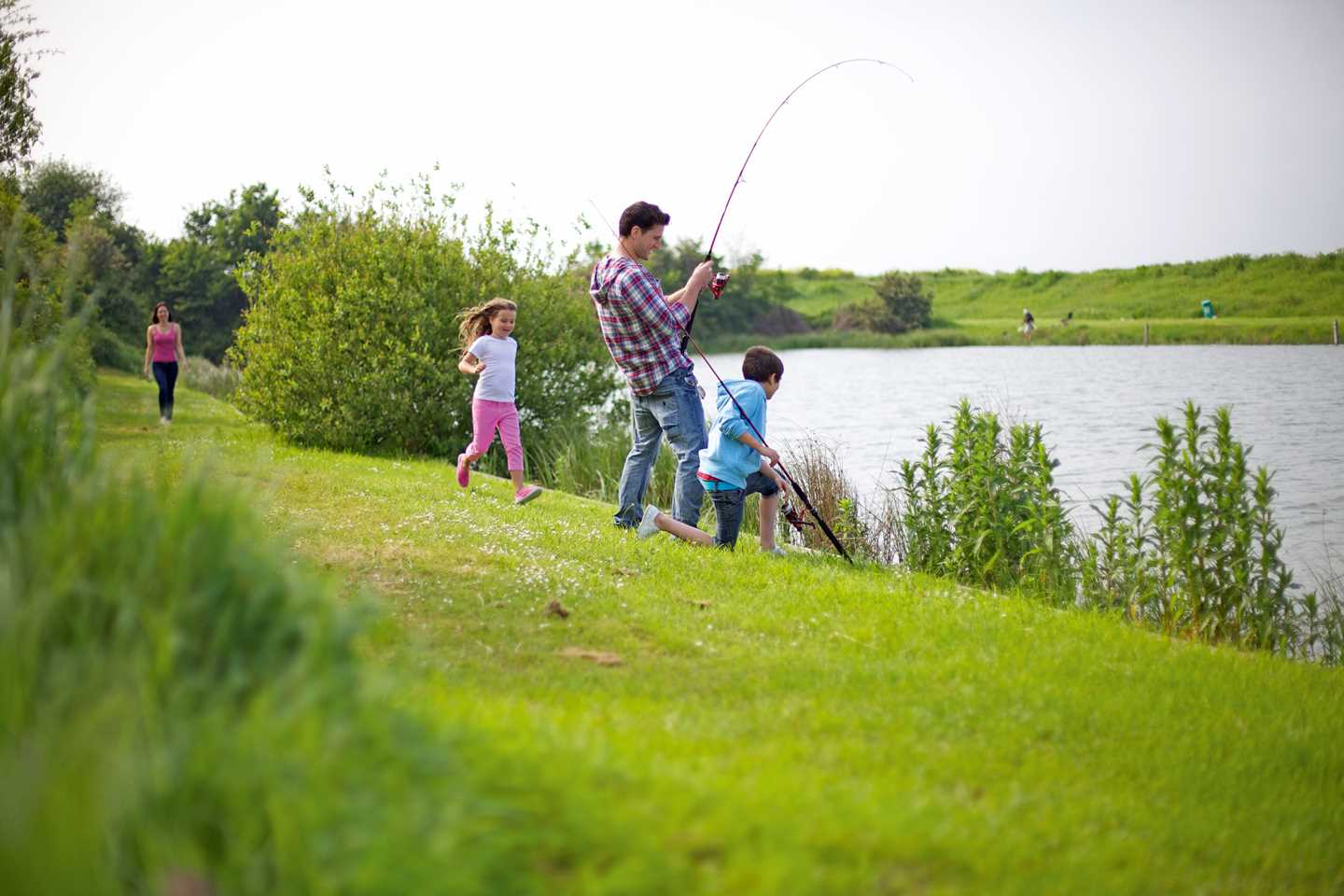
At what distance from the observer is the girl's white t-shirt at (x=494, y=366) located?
11.0m

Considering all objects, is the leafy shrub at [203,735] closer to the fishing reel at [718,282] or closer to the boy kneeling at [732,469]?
the boy kneeling at [732,469]

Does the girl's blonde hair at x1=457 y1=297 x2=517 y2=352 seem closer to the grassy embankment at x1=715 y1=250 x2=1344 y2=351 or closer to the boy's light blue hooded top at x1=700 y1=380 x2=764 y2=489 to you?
the boy's light blue hooded top at x1=700 y1=380 x2=764 y2=489

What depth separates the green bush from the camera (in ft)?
50.5

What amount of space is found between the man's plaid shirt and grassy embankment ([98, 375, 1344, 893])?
135cm

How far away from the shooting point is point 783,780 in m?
3.65

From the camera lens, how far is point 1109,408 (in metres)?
22.6

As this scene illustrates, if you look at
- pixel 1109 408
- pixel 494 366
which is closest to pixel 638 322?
pixel 494 366

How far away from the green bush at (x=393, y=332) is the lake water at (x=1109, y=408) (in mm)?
3576

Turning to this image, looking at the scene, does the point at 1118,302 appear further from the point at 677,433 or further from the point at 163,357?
the point at 677,433

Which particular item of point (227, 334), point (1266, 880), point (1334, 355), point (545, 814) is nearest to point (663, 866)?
point (545, 814)

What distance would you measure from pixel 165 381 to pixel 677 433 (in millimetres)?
12223

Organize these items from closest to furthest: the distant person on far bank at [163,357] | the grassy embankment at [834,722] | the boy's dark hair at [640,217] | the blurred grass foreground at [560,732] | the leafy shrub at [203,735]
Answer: the leafy shrub at [203,735] → the blurred grass foreground at [560,732] → the grassy embankment at [834,722] → the boy's dark hair at [640,217] → the distant person on far bank at [163,357]

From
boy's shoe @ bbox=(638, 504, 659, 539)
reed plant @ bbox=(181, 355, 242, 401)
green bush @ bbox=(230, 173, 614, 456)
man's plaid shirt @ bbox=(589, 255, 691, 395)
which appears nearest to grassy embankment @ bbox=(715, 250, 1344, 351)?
A: green bush @ bbox=(230, 173, 614, 456)

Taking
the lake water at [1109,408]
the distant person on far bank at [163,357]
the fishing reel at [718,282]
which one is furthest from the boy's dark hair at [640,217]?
the distant person on far bank at [163,357]
